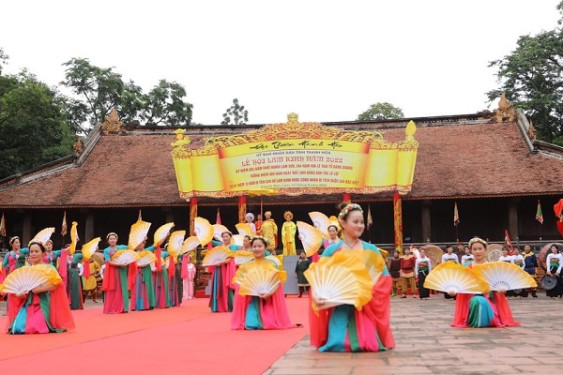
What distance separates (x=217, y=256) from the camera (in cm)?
1179

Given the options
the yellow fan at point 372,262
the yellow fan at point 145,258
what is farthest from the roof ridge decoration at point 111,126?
the yellow fan at point 372,262

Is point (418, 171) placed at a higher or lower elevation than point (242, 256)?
higher

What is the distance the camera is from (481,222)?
74.4 ft

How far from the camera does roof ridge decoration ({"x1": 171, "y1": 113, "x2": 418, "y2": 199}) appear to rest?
832 inches

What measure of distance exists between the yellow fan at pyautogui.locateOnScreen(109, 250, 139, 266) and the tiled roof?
979 cm

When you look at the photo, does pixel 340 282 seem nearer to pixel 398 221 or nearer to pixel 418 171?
pixel 398 221

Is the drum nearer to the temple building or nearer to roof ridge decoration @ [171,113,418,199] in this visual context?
the temple building

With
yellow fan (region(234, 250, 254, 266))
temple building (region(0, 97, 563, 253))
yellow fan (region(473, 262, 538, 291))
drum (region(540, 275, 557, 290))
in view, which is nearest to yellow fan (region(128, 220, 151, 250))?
yellow fan (region(234, 250, 254, 266))

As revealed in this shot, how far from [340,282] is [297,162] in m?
16.4

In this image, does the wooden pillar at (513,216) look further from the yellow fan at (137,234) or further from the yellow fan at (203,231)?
the yellow fan at (137,234)

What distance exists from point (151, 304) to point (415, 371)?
9736 mm

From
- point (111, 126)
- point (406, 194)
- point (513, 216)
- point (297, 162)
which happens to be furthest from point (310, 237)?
point (111, 126)

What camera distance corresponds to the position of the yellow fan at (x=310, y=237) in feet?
33.8

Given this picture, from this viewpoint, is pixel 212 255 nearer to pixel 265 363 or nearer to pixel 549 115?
pixel 265 363
